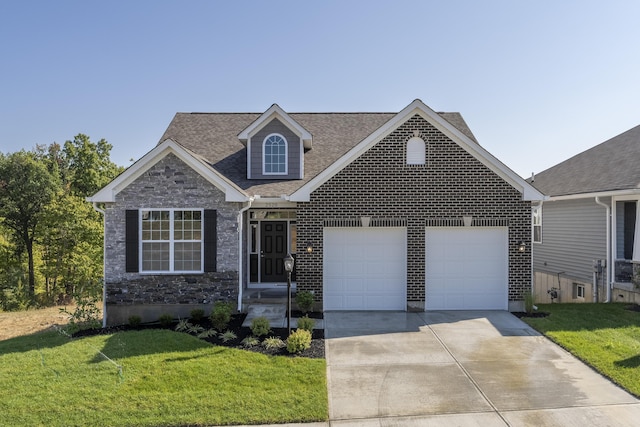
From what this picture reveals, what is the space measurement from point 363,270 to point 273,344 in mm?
4009

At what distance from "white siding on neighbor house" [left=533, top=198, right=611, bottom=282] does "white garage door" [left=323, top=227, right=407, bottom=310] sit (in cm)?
791

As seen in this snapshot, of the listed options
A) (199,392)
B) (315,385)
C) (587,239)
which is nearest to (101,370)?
(199,392)

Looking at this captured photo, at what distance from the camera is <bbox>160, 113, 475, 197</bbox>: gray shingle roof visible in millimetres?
13148

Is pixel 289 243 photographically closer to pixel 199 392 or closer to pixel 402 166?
pixel 402 166

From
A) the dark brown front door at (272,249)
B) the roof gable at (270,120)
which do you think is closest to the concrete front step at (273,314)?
the dark brown front door at (272,249)

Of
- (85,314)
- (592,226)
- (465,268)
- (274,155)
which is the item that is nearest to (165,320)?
(85,314)

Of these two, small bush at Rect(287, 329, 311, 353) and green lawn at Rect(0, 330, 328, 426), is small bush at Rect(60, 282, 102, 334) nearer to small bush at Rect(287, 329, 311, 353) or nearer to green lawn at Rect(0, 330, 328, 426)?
green lawn at Rect(0, 330, 328, 426)

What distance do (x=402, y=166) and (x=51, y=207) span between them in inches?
836

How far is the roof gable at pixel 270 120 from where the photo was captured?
518 inches

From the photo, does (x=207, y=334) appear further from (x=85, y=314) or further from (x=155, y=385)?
(x=85, y=314)

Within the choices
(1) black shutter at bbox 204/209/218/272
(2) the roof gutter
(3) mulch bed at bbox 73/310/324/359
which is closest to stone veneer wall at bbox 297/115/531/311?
(2) the roof gutter

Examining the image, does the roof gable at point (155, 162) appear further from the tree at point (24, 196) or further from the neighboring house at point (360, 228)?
the tree at point (24, 196)

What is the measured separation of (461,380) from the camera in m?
6.88

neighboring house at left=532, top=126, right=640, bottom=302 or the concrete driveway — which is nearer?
the concrete driveway
